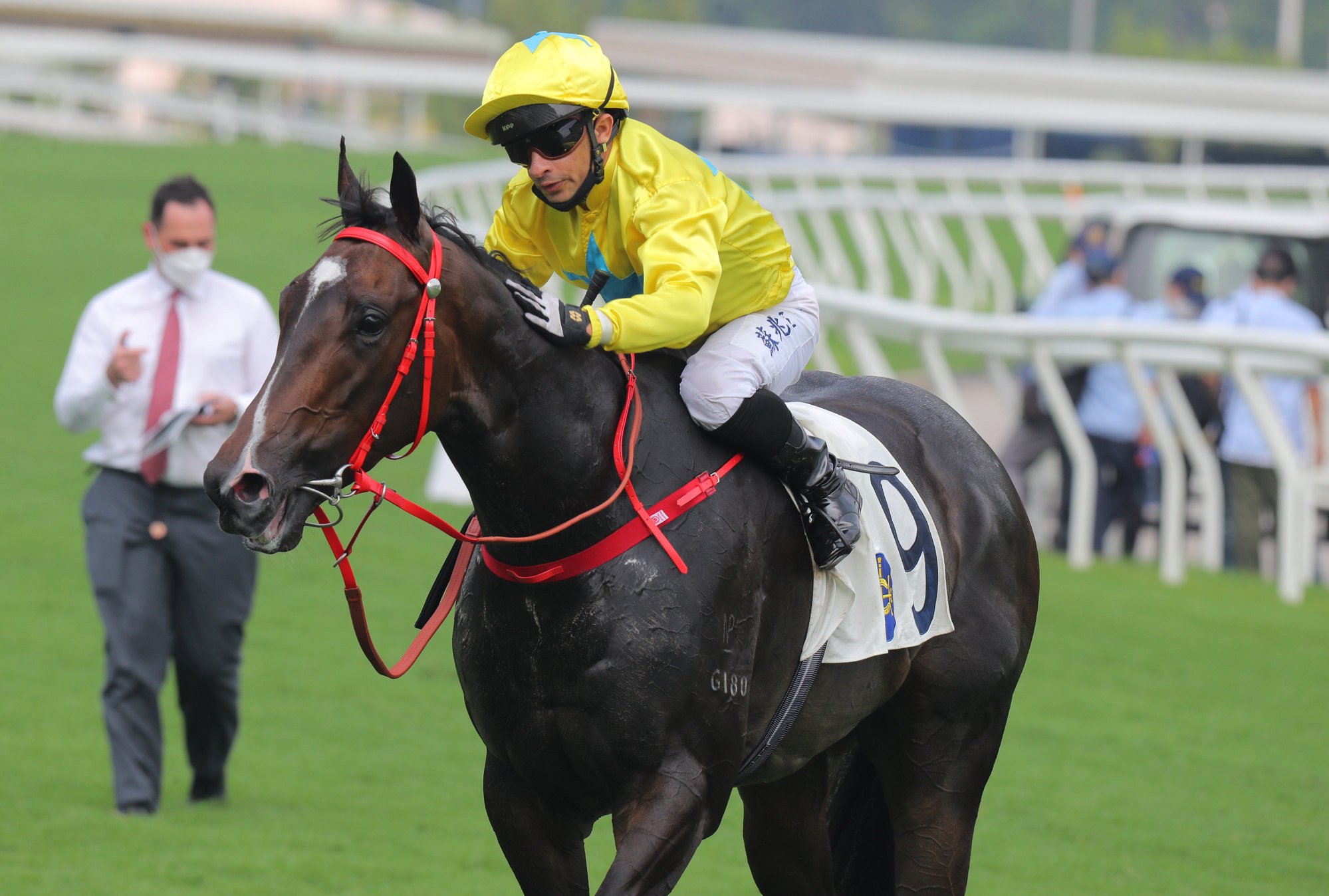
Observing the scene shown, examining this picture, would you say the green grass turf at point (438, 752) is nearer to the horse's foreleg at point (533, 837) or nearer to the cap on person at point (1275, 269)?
the horse's foreleg at point (533, 837)

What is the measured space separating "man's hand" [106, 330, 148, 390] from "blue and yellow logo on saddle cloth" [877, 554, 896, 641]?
9.11 ft

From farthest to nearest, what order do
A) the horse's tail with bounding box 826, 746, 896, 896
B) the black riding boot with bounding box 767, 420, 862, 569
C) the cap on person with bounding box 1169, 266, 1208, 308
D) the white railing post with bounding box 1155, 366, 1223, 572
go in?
A: the cap on person with bounding box 1169, 266, 1208, 308
the white railing post with bounding box 1155, 366, 1223, 572
the horse's tail with bounding box 826, 746, 896, 896
the black riding boot with bounding box 767, 420, 862, 569

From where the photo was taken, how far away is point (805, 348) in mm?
4168

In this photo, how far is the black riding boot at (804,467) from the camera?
3770 mm

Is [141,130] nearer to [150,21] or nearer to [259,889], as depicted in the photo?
[150,21]

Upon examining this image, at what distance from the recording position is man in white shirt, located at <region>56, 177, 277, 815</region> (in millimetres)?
5945

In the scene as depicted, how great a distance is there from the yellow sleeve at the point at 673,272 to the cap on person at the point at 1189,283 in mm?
8584

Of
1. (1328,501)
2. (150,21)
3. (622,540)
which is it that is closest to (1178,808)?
(622,540)

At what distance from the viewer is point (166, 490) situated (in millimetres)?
6070

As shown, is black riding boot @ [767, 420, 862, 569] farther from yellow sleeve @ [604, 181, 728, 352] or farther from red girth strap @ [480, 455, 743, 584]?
yellow sleeve @ [604, 181, 728, 352]

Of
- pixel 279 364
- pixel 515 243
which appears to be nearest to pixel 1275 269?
pixel 515 243

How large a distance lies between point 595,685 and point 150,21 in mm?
44561

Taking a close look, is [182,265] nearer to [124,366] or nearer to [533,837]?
[124,366]

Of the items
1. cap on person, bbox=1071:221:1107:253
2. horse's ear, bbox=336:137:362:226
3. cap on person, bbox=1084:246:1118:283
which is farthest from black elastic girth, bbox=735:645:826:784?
cap on person, bbox=1071:221:1107:253
